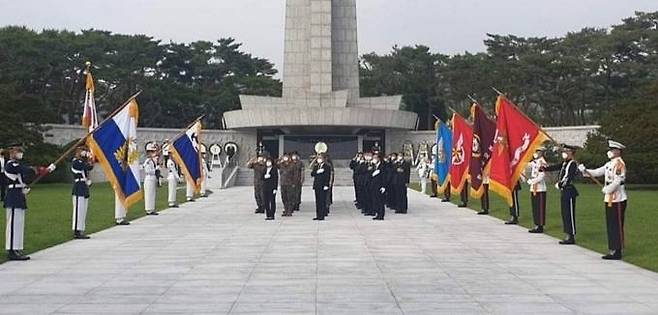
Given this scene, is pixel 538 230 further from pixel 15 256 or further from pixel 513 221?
pixel 15 256

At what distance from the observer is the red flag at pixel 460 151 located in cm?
2047

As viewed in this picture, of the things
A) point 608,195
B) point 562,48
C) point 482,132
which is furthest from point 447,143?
point 562,48

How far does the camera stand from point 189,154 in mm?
25578

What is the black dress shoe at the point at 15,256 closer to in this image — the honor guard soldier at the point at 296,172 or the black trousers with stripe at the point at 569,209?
the black trousers with stripe at the point at 569,209

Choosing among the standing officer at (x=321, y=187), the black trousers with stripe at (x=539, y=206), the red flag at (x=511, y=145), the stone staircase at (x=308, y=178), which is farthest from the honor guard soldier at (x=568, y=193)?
the stone staircase at (x=308, y=178)

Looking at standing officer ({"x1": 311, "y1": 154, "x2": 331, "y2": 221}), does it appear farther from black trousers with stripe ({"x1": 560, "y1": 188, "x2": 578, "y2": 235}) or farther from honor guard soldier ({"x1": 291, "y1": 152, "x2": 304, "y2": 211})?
black trousers with stripe ({"x1": 560, "y1": 188, "x2": 578, "y2": 235})

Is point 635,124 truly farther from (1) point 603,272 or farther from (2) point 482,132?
(1) point 603,272

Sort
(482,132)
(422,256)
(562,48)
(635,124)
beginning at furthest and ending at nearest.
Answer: (562,48) → (635,124) → (482,132) → (422,256)

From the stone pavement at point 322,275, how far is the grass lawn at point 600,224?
0.57 m

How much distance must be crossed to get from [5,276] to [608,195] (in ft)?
25.9

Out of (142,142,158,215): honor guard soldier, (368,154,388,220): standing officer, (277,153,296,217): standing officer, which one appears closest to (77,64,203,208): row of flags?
(142,142,158,215): honor guard soldier

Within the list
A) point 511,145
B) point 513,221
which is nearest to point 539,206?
point 511,145

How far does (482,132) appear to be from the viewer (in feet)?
60.2

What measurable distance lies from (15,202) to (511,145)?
28.6 ft
